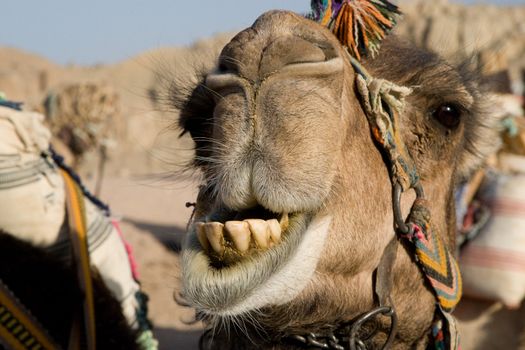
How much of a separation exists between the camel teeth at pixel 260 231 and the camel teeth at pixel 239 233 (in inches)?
0.5

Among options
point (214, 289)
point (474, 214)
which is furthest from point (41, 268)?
point (474, 214)

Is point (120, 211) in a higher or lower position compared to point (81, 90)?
lower

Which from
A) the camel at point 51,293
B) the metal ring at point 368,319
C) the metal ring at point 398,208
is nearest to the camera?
the metal ring at point 368,319

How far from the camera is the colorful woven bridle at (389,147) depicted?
88.1 inches

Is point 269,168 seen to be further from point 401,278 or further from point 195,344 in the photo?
point 195,344

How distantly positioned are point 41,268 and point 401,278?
4.94 ft

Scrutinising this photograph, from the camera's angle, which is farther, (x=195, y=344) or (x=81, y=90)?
(x=81, y=90)

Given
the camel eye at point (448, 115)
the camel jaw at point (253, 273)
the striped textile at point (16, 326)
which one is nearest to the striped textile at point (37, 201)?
the striped textile at point (16, 326)

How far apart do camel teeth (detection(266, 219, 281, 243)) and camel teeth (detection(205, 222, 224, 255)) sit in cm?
13

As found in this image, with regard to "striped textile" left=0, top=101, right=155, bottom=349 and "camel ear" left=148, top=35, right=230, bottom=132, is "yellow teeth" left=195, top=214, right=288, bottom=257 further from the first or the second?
"striped textile" left=0, top=101, right=155, bottom=349

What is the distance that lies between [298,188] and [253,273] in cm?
25

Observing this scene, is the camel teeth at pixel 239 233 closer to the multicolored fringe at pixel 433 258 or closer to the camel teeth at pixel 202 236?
the camel teeth at pixel 202 236

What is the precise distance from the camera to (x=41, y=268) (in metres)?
2.96

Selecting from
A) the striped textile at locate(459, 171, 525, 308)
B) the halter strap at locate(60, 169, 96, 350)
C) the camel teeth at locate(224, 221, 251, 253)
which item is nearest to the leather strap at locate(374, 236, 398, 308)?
the camel teeth at locate(224, 221, 251, 253)
